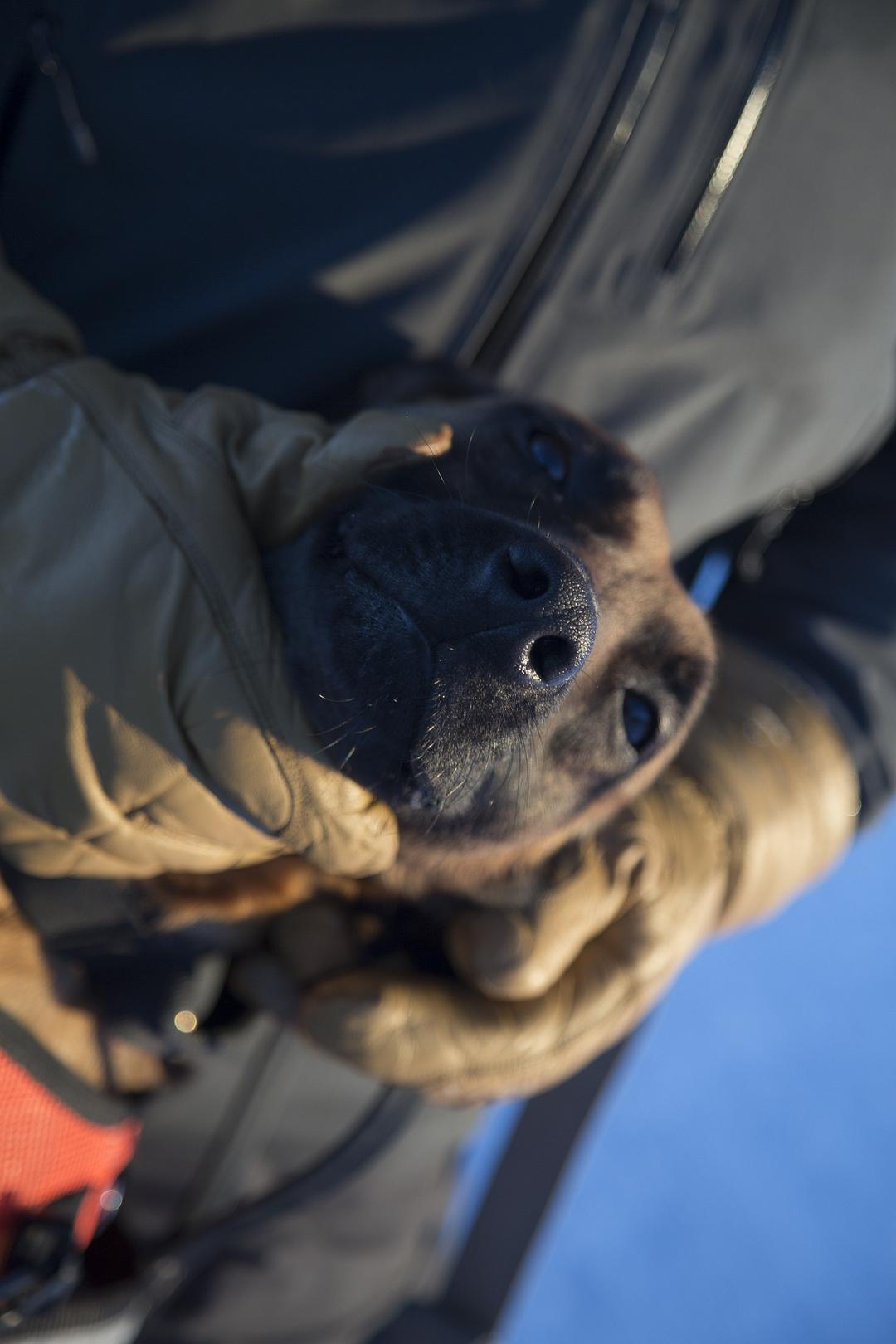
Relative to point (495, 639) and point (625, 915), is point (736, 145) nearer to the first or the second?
point (495, 639)

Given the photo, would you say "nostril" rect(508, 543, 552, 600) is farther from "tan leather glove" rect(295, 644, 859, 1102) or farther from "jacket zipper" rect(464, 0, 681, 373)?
"jacket zipper" rect(464, 0, 681, 373)

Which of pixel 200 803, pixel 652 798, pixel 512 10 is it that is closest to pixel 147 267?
pixel 512 10

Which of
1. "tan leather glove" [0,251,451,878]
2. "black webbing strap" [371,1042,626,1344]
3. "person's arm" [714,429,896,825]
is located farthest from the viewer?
"black webbing strap" [371,1042,626,1344]

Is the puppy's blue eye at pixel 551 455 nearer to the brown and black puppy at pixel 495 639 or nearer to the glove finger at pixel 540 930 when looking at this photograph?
the brown and black puppy at pixel 495 639

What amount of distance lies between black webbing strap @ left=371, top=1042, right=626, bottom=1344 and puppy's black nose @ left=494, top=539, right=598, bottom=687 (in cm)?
141

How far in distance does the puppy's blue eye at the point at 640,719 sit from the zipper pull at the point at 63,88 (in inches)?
34.3

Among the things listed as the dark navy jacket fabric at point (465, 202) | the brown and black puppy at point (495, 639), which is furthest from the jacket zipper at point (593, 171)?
the brown and black puppy at point (495, 639)

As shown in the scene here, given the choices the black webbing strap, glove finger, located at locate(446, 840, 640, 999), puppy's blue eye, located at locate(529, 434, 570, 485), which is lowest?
the black webbing strap

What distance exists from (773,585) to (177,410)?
121 cm

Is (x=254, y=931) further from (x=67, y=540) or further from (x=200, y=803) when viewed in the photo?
(x=67, y=540)

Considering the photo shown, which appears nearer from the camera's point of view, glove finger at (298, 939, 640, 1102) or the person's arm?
glove finger at (298, 939, 640, 1102)

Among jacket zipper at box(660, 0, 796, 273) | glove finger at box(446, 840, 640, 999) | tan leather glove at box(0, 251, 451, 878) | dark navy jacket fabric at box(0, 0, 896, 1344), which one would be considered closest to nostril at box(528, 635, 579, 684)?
tan leather glove at box(0, 251, 451, 878)

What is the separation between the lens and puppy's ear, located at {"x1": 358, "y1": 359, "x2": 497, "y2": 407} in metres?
1.08

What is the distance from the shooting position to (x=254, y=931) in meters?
1.06
